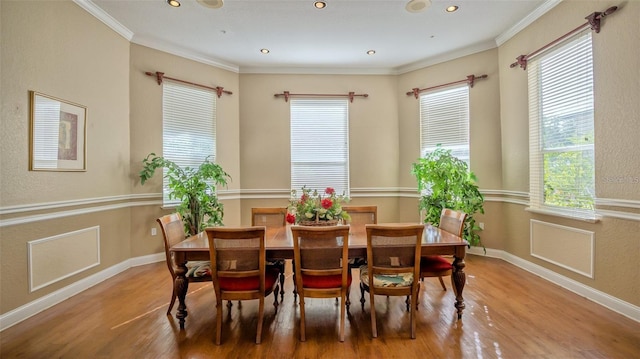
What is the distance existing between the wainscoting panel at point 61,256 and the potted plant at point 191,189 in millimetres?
932

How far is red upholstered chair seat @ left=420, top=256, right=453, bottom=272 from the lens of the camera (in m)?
2.40

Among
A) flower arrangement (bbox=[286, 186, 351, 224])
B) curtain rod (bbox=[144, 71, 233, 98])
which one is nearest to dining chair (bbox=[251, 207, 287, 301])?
flower arrangement (bbox=[286, 186, 351, 224])

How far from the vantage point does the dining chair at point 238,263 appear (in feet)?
6.40

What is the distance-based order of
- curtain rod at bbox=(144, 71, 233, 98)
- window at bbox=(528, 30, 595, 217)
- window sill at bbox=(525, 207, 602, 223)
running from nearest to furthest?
window sill at bbox=(525, 207, 602, 223)
window at bbox=(528, 30, 595, 217)
curtain rod at bbox=(144, 71, 233, 98)

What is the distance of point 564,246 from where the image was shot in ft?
9.75

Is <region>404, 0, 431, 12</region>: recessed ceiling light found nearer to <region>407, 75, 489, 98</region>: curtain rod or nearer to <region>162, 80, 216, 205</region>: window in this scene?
<region>407, 75, 489, 98</region>: curtain rod

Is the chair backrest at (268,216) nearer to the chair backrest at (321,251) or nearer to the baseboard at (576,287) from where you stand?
the chair backrest at (321,251)

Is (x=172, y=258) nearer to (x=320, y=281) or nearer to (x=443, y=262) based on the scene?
(x=320, y=281)

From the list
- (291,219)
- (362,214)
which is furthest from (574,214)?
(291,219)

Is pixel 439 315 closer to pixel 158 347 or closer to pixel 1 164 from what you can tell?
pixel 158 347

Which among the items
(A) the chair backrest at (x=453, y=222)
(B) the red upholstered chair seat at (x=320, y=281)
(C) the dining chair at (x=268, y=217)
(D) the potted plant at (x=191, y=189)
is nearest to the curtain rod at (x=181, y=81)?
(D) the potted plant at (x=191, y=189)

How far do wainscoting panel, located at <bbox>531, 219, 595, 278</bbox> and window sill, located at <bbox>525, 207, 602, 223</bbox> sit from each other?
0.40 feet

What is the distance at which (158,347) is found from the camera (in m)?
2.04

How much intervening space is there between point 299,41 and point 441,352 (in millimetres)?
3889
